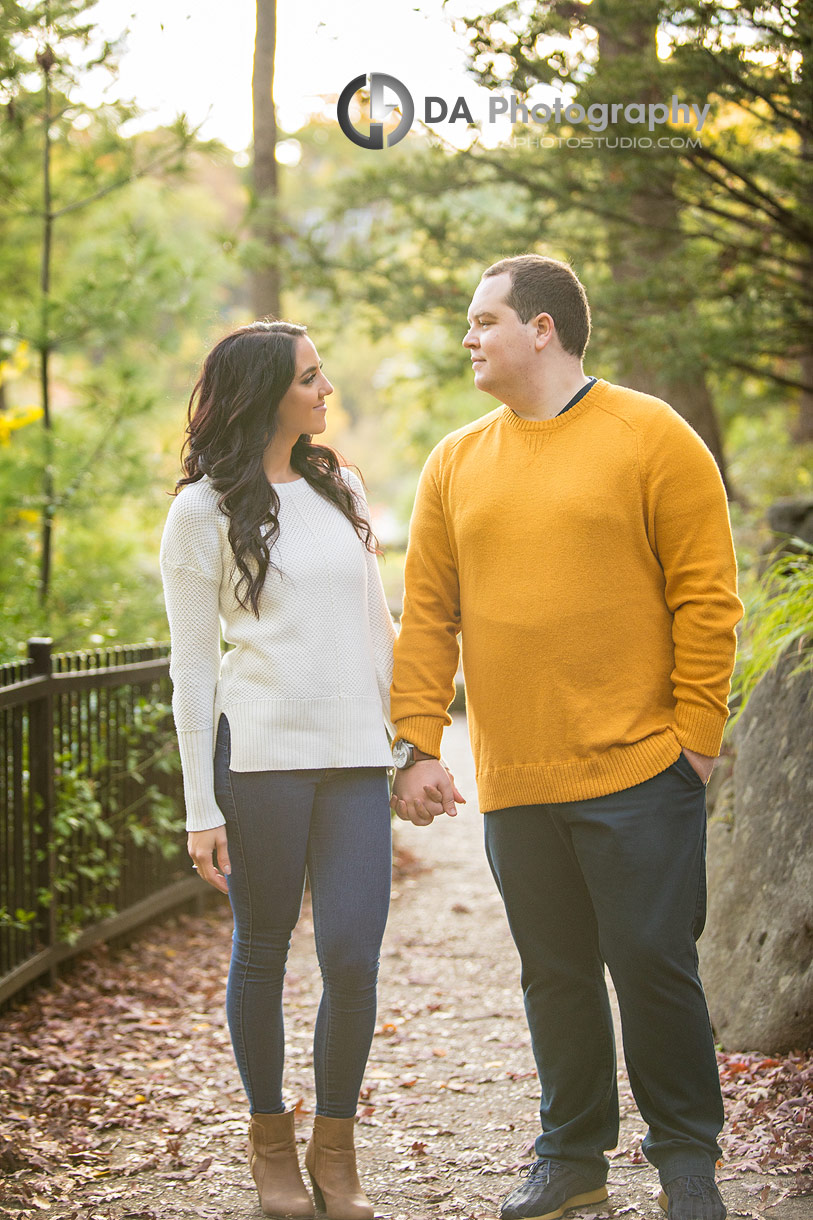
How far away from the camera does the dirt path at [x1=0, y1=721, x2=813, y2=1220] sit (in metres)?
2.82

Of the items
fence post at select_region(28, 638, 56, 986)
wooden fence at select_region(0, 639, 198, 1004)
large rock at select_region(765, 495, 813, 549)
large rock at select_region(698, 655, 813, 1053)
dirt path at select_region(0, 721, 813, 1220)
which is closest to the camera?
dirt path at select_region(0, 721, 813, 1220)

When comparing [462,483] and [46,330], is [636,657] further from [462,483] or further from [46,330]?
[46,330]

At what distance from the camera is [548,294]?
258 centimetres

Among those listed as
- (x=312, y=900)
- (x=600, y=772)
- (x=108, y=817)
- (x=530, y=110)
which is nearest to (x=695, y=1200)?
(x=600, y=772)

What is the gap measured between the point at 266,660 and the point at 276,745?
0.66 feet

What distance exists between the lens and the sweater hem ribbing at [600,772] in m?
2.47

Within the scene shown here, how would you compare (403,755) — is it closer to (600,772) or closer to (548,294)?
(600,772)

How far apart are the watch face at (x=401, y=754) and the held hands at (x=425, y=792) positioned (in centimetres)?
2

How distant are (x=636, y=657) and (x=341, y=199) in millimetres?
5619

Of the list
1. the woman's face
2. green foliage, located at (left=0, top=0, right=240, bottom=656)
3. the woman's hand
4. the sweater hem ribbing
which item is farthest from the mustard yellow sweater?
green foliage, located at (left=0, top=0, right=240, bottom=656)

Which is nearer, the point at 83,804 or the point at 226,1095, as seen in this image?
the point at 226,1095

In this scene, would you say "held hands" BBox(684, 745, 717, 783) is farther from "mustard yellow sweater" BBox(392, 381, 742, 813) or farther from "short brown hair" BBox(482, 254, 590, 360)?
"short brown hair" BBox(482, 254, 590, 360)

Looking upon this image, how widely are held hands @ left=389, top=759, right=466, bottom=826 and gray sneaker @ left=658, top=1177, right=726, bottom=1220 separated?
0.94 meters

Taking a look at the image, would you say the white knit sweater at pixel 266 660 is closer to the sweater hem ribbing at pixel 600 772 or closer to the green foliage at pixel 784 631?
the sweater hem ribbing at pixel 600 772
